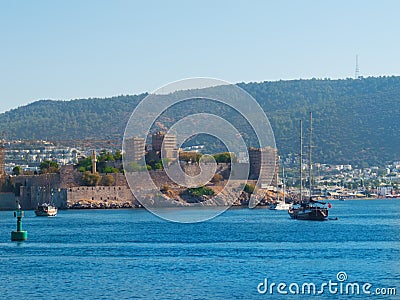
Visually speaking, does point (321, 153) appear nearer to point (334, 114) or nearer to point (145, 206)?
point (334, 114)

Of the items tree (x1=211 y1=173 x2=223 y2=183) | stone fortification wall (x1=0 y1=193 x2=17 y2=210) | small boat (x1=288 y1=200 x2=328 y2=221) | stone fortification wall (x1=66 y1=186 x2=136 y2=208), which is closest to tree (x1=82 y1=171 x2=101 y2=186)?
stone fortification wall (x1=66 y1=186 x2=136 y2=208)

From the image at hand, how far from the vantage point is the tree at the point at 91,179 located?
3920 inches

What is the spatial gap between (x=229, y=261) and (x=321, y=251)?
212 inches

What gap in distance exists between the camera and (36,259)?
129 feet

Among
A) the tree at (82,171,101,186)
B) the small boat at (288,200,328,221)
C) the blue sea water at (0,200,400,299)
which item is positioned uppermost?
the tree at (82,171,101,186)

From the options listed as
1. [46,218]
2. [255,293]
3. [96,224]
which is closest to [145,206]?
[46,218]

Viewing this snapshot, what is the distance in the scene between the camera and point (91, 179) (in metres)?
99.8

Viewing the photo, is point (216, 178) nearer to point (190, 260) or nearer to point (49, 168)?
point (49, 168)

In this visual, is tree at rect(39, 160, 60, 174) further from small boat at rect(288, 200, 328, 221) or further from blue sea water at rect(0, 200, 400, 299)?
blue sea water at rect(0, 200, 400, 299)

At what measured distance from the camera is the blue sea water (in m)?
30.4

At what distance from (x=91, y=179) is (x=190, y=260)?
62.5 metres

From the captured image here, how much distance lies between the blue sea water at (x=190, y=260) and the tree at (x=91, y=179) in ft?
132

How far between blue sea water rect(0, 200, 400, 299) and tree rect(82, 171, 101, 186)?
40.3 m

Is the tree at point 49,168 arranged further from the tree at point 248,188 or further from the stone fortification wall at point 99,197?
the tree at point 248,188
